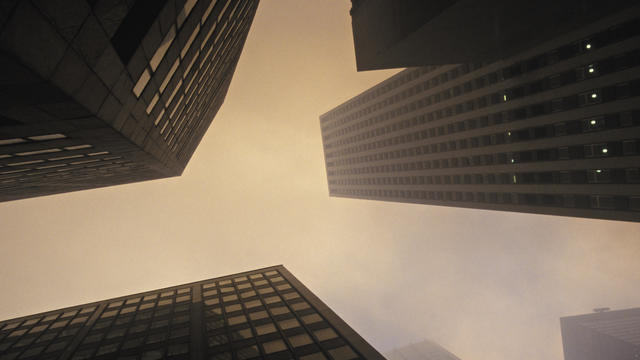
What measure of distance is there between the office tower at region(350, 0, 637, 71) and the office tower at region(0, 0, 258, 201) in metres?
15.0

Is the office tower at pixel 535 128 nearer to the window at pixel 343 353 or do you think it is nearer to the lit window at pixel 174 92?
the window at pixel 343 353

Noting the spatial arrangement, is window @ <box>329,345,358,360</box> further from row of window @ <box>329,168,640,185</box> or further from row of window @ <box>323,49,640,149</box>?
row of window @ <box>323,49,640,149</box>

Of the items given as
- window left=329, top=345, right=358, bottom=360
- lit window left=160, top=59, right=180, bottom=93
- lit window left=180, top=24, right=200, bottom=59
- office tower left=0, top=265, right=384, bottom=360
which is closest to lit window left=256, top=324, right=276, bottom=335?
office tower left=0, top=265, right=384, bottom=360

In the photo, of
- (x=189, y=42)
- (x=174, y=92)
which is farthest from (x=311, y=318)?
(x=189, y=42)

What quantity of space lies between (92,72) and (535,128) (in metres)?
50.9

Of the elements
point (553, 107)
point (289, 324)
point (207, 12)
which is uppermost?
point (207, 12)

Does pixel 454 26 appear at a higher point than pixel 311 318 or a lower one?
higher

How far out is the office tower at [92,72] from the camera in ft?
23.9

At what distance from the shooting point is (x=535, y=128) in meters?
45.8

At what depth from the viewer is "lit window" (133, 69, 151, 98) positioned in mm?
13656

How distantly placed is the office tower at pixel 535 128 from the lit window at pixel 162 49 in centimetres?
4279

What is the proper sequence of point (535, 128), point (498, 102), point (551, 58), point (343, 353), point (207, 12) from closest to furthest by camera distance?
point (207, 12)
point (343, 353)
point (551, 58)
point (535, 128)
point (498, 102)

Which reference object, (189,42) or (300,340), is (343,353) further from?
(189,42)

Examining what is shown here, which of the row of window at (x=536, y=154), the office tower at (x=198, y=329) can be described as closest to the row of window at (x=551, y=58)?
the row of window at (x=536, y=154)
